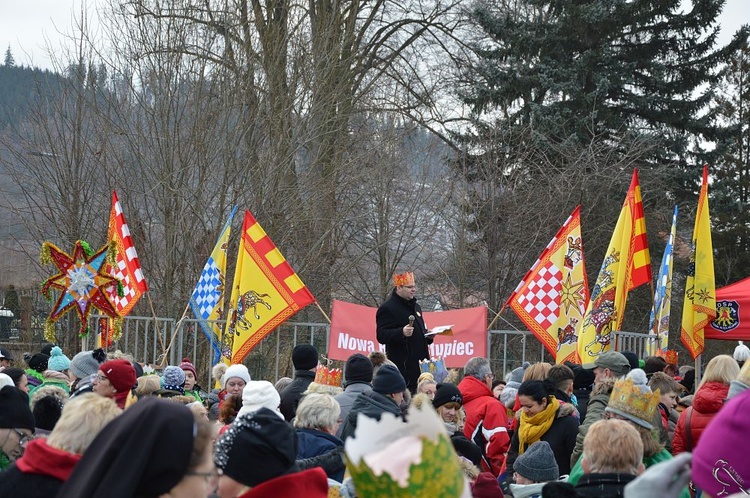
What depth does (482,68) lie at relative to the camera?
85.6 feet

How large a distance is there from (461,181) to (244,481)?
2175 cm

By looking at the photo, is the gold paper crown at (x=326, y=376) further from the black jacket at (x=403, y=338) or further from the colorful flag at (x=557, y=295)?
the colorful flag at (x=557, y=295)

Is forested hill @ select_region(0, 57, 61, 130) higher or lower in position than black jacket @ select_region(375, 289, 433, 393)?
higher

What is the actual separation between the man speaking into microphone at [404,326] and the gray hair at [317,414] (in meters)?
4.78

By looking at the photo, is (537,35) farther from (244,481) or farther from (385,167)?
(244,481)

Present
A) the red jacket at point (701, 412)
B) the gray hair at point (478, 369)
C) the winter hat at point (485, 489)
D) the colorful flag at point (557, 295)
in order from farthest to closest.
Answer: the colorful flag at point (557, 295) < the gray hair at point (478, 369) < the red jacket at point (701, 412) < the winter hat at point (485, 489)

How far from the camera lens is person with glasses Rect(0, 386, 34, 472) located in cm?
494

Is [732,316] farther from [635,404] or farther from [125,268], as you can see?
[635,404]

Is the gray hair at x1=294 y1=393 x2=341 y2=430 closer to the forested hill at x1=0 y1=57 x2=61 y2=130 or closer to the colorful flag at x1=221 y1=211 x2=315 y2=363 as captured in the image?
the colorful flag at x1=221 y1=211 x2=315 y2=363

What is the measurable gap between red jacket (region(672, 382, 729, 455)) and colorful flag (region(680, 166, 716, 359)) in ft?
17.8

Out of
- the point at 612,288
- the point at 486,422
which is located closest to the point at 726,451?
the point at 486,422

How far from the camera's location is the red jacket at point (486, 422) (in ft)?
24.5

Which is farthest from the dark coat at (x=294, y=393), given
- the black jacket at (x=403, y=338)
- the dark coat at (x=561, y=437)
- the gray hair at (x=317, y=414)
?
the black jacket at (x=403, y=338)

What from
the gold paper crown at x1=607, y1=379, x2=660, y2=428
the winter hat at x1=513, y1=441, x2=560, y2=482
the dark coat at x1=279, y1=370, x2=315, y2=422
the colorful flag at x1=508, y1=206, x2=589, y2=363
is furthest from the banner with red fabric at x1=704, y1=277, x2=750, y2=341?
the gold paper crown at x1=607, y1=379, x2=660, y2=428
